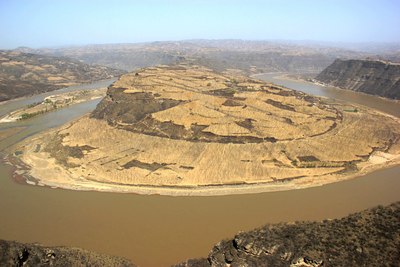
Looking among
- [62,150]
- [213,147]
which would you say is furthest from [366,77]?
[62,150]

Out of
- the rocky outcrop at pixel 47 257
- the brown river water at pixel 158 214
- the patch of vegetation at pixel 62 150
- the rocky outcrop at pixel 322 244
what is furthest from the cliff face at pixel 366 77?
the rocky outcrop at pixel 47 257

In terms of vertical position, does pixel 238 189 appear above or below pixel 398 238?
below

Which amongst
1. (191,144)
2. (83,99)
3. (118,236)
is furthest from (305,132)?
(83,99)

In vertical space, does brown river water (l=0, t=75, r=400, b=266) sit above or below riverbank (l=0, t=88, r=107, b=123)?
above

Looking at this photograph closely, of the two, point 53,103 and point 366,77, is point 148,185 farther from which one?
point 366,77

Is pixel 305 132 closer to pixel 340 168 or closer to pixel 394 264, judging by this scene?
pixel 340 168

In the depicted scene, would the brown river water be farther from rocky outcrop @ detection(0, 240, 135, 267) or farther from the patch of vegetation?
the patch of vegetation

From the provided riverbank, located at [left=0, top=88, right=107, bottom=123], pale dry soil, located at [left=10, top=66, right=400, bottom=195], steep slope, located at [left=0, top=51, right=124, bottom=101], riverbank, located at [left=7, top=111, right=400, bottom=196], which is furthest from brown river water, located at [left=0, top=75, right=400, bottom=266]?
steep slope, located at [left=0, top=51, right=124, bottom=101]
